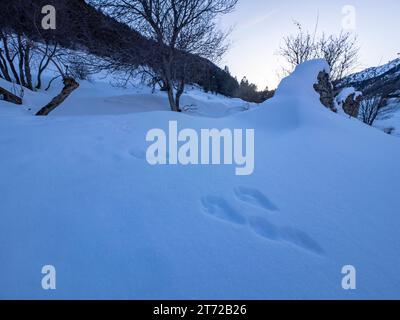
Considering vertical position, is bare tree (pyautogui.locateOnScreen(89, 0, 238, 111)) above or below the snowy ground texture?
above

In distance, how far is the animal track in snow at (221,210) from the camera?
141cm

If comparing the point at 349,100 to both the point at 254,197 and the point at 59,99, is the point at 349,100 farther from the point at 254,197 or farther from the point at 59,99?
the point at 59,99

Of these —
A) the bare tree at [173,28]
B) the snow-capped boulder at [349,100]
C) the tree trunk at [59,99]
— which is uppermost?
the bare tree at [173,28]

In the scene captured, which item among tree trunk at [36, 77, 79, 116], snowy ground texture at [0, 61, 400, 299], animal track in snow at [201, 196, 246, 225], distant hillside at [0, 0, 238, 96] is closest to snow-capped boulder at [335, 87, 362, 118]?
distant hillside at [0, 0, 238, 96]

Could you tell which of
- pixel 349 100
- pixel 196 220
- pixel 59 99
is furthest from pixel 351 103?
pixel 59 99

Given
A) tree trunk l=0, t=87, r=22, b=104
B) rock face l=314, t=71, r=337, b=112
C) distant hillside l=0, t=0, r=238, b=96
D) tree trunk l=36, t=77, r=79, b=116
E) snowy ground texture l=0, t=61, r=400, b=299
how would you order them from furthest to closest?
distant hillside l=0, t=0, r=238, b=96 < rock face l=314, t=71, r=337, b=112 < tree trunk l=0, t=87, r=22, b=104 < tree trunk l=36, t=77, r=79, b=116 < snowy ground texture l=0, t=61, r=400, b=299

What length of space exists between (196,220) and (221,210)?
21 centimetres

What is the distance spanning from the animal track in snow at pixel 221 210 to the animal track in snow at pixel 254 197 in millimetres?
151

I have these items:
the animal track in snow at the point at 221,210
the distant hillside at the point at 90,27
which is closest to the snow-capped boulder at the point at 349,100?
the distant hillside at the point at 90,27

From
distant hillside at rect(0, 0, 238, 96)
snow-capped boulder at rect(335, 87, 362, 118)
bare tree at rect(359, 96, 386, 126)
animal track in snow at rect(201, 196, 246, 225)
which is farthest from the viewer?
bare tree at rect(359, 96, 386, 126)

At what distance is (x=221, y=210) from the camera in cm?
149

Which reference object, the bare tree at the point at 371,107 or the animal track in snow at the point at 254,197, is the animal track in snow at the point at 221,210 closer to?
the animal track in snow at the point at 254,197

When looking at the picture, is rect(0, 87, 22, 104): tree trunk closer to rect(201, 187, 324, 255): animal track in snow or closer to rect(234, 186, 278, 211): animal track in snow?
rect(201, 187, 324, 255): animal track in snow

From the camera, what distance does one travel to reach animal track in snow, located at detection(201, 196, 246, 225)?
4.63 feet
